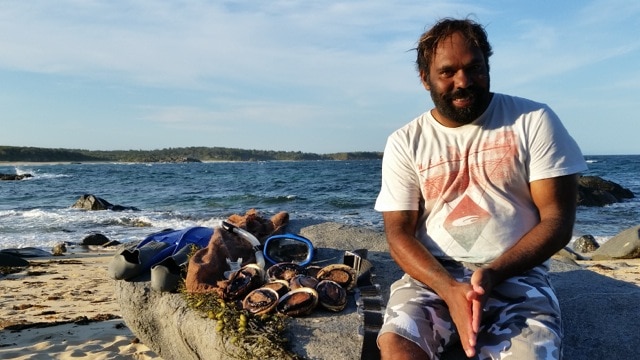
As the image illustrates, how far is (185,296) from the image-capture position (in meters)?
4.39

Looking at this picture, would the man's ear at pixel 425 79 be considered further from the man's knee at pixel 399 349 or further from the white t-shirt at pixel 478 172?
the man's knee at pixel 399 349

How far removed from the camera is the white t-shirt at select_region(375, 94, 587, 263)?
9.96 feet

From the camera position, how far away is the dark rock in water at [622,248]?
11695 millimetres

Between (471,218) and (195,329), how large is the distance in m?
2.19

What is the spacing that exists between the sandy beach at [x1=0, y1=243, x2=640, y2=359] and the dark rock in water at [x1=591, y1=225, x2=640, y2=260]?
0.27m

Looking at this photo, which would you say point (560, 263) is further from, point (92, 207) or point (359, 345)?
point (92, 207)

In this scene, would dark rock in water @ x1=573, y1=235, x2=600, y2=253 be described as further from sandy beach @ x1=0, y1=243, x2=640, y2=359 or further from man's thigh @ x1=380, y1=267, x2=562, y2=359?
man's thigh @ x1=380, y1=267, x2=562, y2=359

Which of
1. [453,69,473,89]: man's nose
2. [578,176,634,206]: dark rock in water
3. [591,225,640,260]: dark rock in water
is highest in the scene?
[453,69,473,89]: man's nose

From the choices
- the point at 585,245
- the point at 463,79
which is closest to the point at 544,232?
the point at 463,79

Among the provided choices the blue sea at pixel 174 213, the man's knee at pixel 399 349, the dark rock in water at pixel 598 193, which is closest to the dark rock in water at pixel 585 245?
the blue sea at pixel 174 213

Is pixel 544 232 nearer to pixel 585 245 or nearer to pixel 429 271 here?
pixel 429 271

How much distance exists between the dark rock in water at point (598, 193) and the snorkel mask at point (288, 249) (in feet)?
65.8

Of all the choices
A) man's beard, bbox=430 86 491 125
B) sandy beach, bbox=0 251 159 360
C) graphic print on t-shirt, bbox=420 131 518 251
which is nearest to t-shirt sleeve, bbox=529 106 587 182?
graphic print on t-shirt, bbox=420 131 518 251

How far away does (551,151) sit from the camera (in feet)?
9.82
